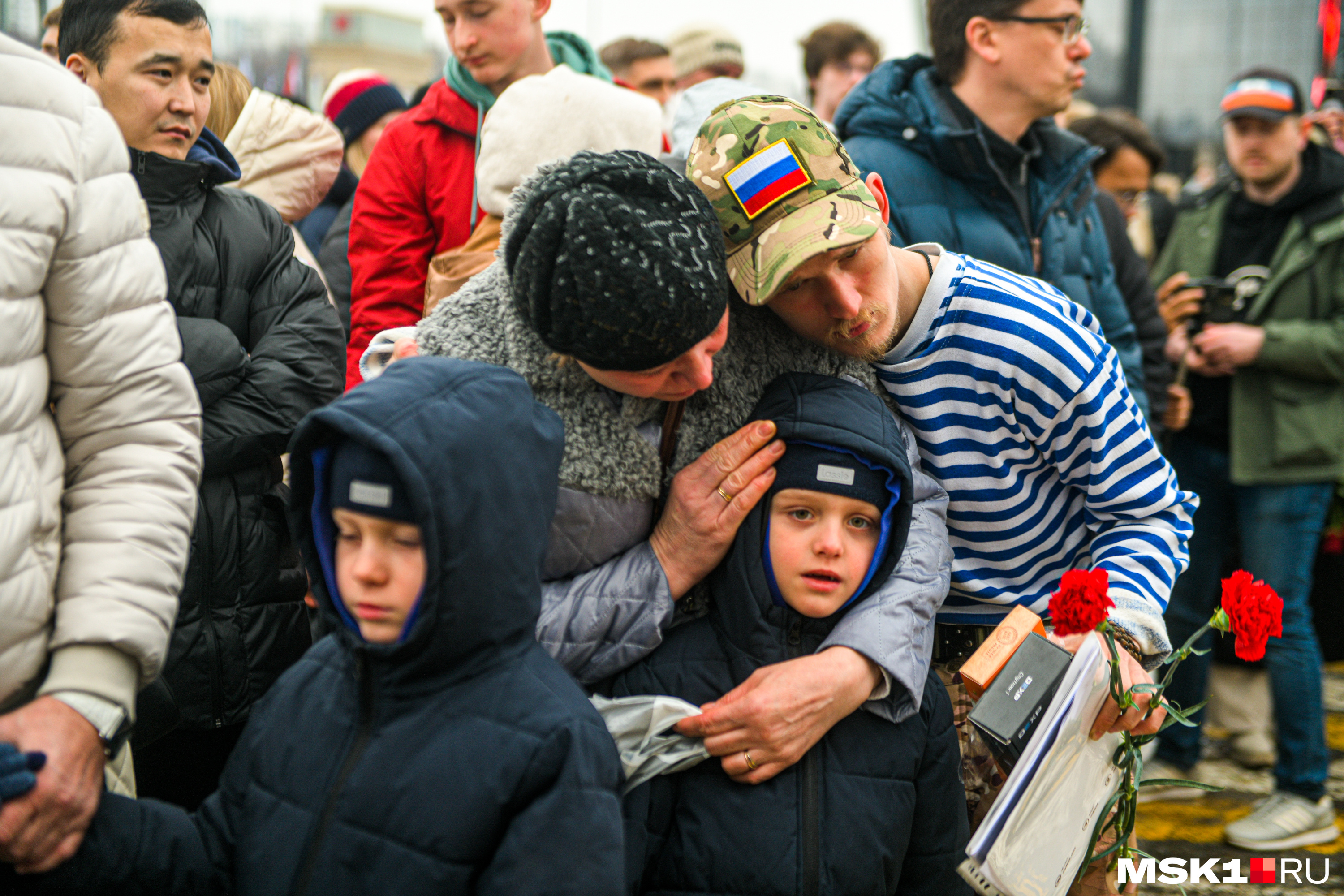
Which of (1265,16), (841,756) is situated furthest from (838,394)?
→ (1265,16)

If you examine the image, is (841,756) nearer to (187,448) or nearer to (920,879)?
(920,879)

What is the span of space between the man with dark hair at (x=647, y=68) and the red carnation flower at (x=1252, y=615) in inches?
157

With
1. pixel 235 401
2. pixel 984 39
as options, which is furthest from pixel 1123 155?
pixel 235 401

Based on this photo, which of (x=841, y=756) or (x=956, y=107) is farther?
(x=956, y=107)

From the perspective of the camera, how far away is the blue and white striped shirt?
183cm

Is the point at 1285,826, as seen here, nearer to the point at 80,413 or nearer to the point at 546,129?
the point at 546,129

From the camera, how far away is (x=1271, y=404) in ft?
12.0

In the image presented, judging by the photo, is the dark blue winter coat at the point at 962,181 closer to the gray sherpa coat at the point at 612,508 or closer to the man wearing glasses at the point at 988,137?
the man wearing glasses at the point at 988,137

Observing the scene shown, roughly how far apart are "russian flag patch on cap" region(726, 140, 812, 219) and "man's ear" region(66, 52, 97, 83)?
1.51 meters

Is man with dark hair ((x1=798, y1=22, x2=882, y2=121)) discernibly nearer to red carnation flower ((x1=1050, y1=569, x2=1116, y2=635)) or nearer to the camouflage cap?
the camouflage cap

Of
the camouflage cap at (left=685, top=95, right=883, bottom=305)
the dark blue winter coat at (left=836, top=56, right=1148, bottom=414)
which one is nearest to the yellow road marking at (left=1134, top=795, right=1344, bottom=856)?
the dark blue winter coat at (left=836, top=56, right=1148, bottom=414)

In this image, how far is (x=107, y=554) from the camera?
1460 mm

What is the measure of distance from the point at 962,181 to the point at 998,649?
1632 millimetres

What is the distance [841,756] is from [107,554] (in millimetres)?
1066
